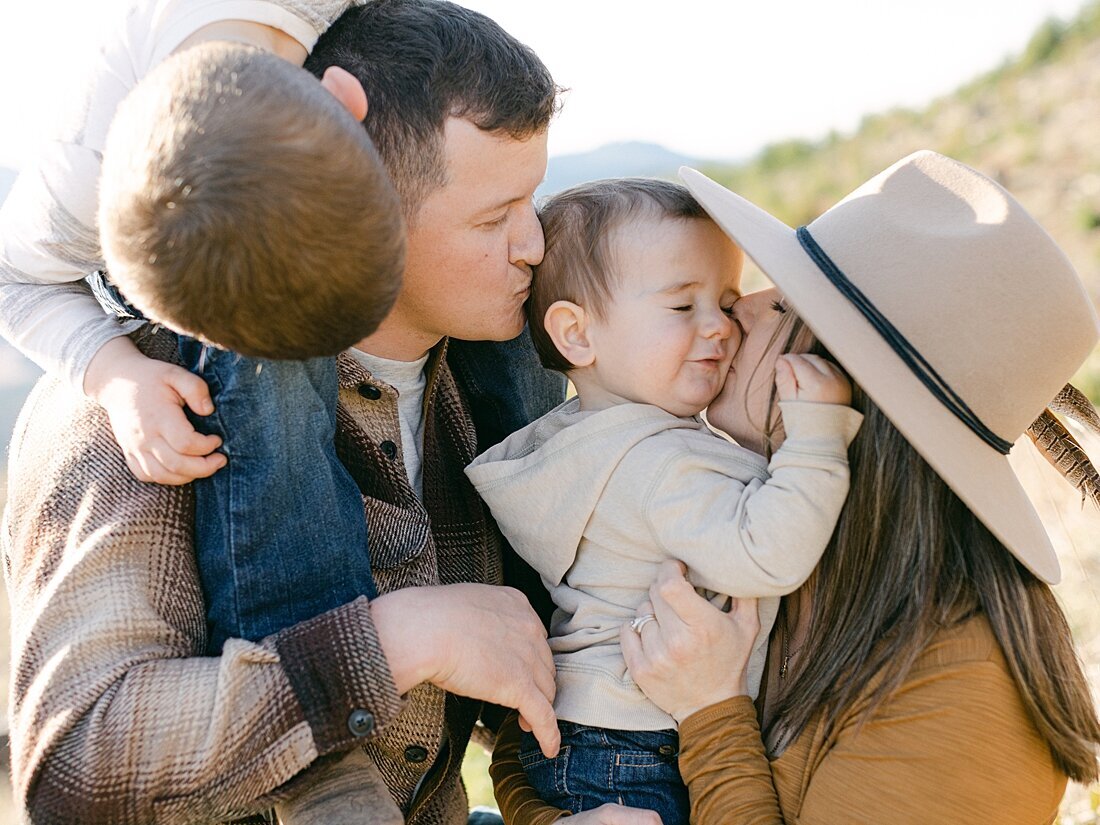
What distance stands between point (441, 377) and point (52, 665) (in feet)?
3.73

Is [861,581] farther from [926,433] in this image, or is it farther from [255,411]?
[255,411]

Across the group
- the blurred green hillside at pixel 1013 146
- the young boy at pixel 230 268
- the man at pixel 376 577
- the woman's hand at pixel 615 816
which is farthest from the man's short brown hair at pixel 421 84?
the blurred green hillside at pixel 1013 146

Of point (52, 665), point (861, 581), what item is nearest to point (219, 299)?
point (52, 665)

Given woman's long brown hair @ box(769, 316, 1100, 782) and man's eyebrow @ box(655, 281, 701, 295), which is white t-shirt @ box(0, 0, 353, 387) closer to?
man's eyebrow @ box(655, 281, 701, 295)

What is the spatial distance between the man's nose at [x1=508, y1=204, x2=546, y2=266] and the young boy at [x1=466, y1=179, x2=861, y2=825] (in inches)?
1.6

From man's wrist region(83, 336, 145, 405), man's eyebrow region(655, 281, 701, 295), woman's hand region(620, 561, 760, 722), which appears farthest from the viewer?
man's eyebrow region(655, 281, 701, 295)

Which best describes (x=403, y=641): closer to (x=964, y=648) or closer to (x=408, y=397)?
(x=408, y=397)

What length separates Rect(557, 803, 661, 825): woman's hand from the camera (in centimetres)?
194

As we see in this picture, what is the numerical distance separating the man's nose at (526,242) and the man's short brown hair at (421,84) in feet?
0.61

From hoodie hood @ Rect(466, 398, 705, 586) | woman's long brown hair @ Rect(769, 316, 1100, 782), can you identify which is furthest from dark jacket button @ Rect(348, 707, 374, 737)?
woman's long brown hair @ Rect(769, 316, 1100, 782)

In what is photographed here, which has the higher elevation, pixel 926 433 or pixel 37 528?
pixel 926 433

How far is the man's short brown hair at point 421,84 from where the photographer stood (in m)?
2.19

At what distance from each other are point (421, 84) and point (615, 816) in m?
1.52

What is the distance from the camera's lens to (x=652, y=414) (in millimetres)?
2195
